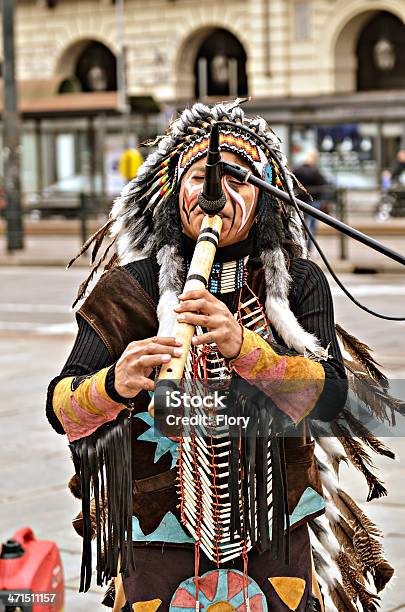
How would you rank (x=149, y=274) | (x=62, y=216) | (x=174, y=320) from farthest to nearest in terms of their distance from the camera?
1. (x=62, y=216)
2. (x=149, y=274)
3. (x=174, y=320)

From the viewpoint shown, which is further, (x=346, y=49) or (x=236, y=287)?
(x=346, y=49)

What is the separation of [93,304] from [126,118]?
29.4 meters

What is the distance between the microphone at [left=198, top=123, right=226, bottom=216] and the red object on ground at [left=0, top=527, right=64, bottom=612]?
41.1 inches

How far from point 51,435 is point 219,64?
41.5 metres

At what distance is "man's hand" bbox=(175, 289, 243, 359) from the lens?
7.23 ft

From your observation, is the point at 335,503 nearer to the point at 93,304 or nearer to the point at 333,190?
the point at 93,304

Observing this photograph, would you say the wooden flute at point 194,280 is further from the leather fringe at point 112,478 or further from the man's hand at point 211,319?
the leather fringe at point 112,478

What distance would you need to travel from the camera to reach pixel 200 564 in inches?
102

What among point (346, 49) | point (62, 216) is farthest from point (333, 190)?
point (346, 49)

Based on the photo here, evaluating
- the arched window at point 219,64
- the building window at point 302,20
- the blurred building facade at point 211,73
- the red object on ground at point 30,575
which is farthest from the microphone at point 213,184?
the arched window at point 219,64

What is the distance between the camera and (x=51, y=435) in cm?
748

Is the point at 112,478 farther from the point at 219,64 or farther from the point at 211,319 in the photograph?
the point at 219,64

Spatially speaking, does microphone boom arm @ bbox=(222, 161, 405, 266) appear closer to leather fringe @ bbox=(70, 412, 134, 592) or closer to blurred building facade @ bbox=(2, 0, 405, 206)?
leather fringe @ bbox=(70, 412, 134, 592)

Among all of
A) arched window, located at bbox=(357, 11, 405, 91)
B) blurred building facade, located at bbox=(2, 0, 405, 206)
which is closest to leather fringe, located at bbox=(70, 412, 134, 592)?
blurred building facade, located at bbox=(2, 0, 405, 206)
